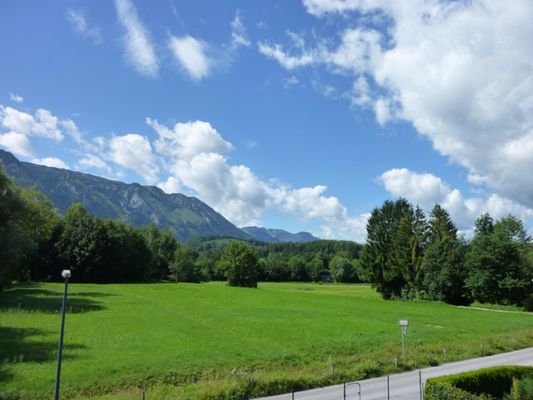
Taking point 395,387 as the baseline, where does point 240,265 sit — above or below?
above

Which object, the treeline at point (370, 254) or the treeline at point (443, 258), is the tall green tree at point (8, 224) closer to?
the treeline at point (370, 254)

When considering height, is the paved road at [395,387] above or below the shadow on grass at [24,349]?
below

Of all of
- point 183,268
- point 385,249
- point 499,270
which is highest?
point 385,249

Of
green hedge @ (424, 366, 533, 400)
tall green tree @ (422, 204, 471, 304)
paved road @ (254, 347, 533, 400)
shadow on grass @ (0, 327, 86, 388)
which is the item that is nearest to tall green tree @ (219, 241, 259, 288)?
tall green tree @ (422, 204, 471, 304)

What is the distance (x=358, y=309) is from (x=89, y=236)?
2974 inches

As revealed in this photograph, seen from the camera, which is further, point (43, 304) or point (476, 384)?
point (43, 304)

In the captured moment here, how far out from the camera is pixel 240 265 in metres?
116

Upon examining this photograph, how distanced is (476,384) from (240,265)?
98.8 metres

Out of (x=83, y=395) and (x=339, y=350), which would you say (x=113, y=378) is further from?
(x=339, y=350)

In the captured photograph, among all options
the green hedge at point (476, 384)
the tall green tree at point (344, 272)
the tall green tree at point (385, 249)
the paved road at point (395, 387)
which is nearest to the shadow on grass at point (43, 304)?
the paved road at point (395, 387)

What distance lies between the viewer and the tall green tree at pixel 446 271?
78.2 metres

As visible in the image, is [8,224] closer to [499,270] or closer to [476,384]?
[476,384]

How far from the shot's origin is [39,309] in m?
48.2

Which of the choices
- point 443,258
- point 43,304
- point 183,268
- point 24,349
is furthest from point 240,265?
point 24,349
